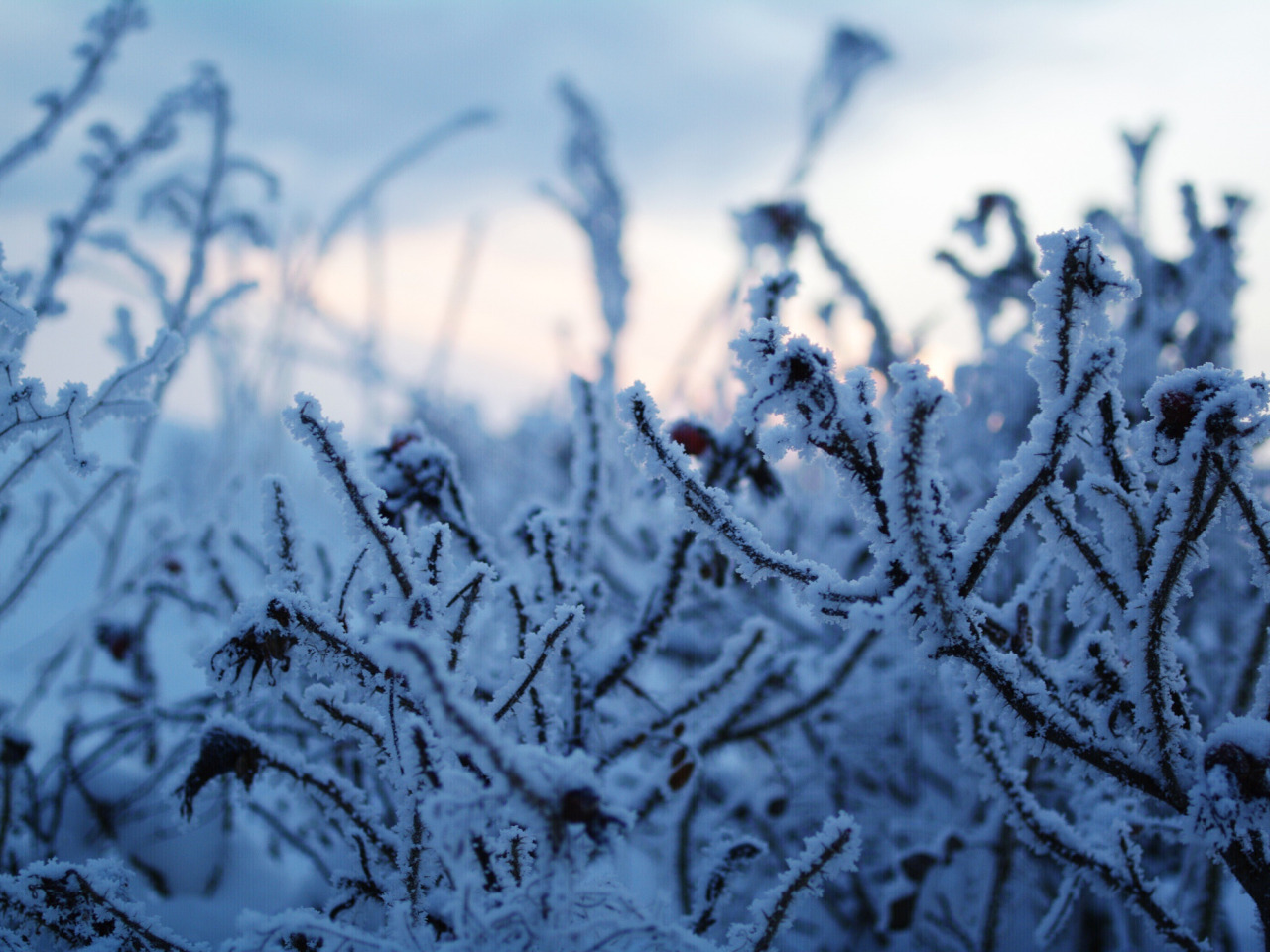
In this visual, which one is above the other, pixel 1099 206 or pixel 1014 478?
pixel 1099 206

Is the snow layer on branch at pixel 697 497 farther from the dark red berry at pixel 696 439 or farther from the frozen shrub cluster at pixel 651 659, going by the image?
the dark red berry at pixel 696 439

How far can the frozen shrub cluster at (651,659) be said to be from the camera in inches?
33.1

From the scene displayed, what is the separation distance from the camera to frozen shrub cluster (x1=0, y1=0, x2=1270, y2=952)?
0.84 meters

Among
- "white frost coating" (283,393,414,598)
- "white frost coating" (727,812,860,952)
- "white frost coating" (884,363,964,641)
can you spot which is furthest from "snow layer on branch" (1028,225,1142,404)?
"white frost coating" (283,393,414,598)

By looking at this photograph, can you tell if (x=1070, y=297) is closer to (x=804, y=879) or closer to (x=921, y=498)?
(x=921, y=498)

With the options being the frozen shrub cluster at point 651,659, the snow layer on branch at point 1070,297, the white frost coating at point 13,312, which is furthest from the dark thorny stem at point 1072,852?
the white frost coating at point 13,312

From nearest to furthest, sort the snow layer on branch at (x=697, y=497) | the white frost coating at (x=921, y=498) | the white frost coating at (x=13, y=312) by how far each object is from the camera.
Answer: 1. the white frost coating at (x=921, y=498)
2. the snow layer on branch at (x=697, y=497)
3. the white frost coating at (x=13, y=312)

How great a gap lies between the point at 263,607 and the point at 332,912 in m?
0.52

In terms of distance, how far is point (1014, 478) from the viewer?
0.88 meters

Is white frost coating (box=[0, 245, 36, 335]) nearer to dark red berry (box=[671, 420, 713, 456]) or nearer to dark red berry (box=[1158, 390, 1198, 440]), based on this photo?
dark red berry (box=[671, 420, 713, 456])

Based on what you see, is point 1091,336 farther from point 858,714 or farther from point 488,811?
point 858,714

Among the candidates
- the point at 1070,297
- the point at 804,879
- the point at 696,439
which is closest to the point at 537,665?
the point at 804,879

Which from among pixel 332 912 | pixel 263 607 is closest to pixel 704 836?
pixel 332 912

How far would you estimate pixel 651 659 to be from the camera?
1383 mm
